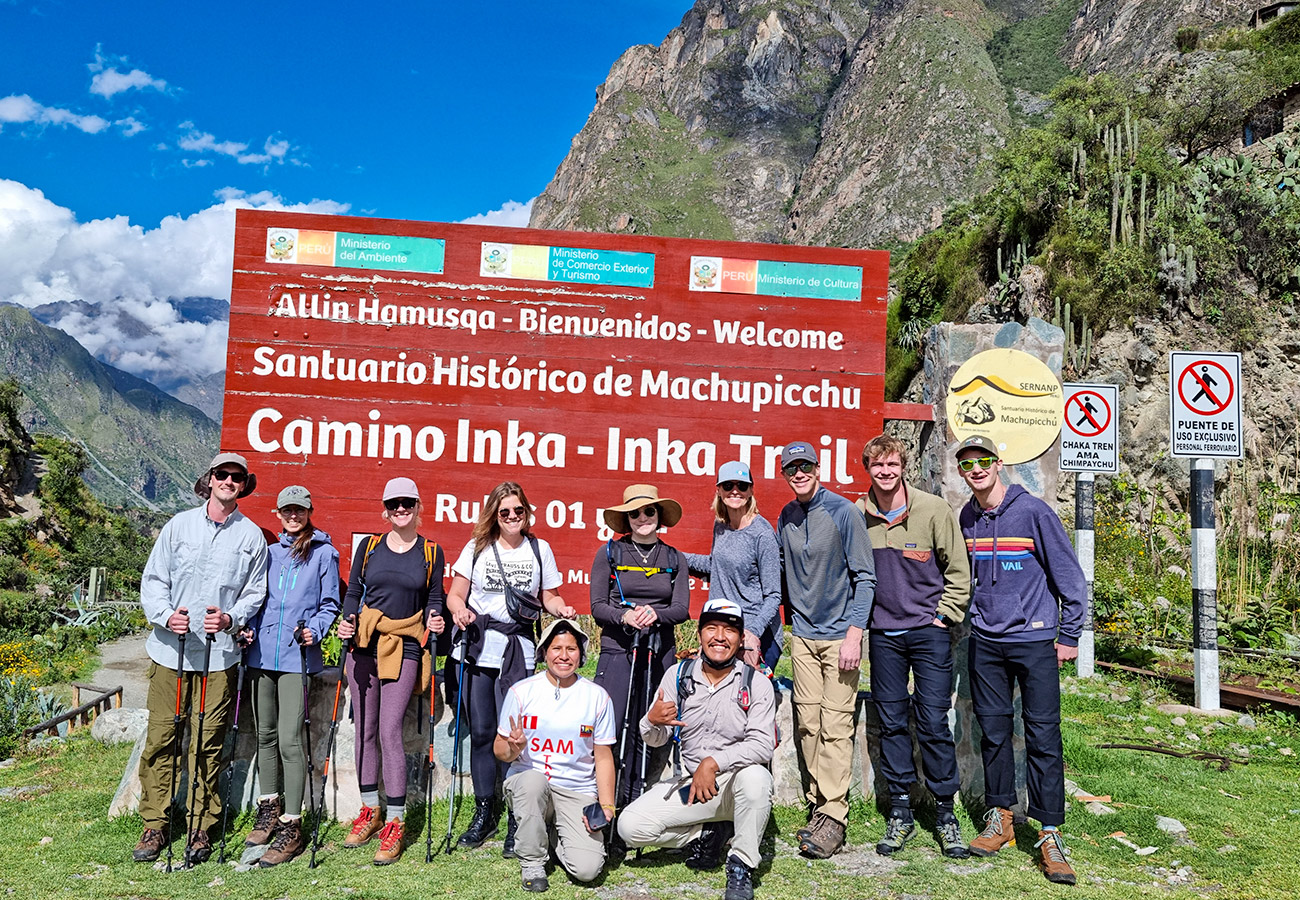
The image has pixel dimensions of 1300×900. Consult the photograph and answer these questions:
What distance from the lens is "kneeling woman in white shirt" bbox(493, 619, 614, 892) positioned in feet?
12.8

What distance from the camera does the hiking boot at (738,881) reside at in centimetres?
368

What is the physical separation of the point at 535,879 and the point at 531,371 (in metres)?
3.31

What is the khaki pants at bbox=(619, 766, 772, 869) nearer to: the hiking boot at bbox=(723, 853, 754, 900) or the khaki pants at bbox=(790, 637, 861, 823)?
the hiking boot at bbox=(723, 853, 754, 900)

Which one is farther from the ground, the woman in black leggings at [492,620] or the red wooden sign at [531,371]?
the red wooden sign at [531,371]

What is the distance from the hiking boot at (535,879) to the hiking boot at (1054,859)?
7.56 ft

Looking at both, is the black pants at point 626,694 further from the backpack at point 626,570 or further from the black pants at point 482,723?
the black pants at point 482,723

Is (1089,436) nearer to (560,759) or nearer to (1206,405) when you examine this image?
(1206,405)

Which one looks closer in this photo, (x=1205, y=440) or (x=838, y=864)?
(x=838, y=864)

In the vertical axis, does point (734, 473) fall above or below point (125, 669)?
above

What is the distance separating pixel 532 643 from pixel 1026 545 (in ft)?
8.37

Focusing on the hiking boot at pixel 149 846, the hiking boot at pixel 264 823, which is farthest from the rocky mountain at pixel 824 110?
the hiking boot at pixel 149 846

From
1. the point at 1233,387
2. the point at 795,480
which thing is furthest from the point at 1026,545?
the point at 1233,387

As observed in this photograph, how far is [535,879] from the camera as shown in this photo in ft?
12.5

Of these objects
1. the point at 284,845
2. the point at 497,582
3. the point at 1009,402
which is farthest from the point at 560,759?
the point at 1009,402
